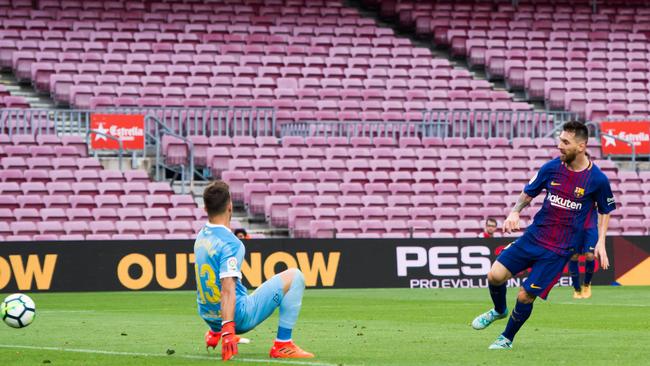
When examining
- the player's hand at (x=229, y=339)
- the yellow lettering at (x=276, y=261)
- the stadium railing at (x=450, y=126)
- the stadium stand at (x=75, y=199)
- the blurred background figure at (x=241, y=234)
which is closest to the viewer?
the player's hand at (x=229, y=339)

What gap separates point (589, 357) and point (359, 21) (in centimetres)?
2948

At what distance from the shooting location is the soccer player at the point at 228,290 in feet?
32.8

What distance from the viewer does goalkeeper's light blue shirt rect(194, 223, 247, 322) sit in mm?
10031

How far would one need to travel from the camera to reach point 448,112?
33.5 m

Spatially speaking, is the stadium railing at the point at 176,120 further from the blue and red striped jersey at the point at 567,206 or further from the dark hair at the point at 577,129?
the dark hair at the point at 577,129

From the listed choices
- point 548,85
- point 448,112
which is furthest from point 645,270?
point 548,85

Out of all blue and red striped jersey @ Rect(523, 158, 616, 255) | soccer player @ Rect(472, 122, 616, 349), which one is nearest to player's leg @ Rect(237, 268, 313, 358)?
soccer player @ Rect(472, 122, 616, 349)

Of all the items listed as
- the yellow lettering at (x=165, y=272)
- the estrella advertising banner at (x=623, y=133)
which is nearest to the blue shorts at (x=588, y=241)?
the yellow lettering at (x=165, y=272)

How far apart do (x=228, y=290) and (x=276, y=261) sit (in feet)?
51.5

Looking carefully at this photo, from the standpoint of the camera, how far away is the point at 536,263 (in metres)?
11.7

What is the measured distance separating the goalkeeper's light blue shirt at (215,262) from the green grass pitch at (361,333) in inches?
20.5

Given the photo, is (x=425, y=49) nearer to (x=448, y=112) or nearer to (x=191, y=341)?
(x=448, y=112)

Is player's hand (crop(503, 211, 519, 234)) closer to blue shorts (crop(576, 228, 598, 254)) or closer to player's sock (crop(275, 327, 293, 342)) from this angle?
blue shorts (crop(576, 228, 598, 254))

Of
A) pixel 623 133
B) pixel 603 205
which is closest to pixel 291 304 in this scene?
pixel 603 205
